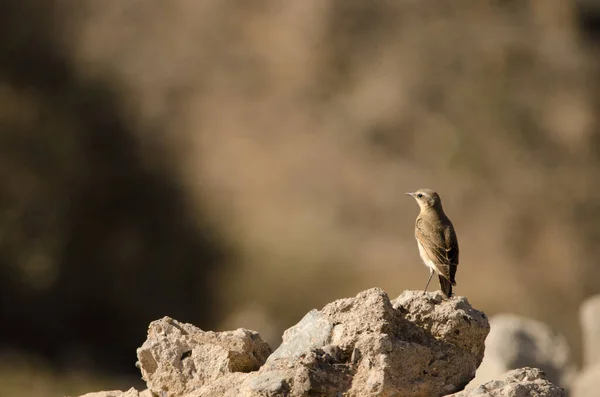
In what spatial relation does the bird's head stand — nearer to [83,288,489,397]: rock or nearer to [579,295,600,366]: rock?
[83,288,489,397]: rock

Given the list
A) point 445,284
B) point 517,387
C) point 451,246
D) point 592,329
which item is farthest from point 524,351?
point 517,387

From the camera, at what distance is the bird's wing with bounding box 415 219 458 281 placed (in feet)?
25.9

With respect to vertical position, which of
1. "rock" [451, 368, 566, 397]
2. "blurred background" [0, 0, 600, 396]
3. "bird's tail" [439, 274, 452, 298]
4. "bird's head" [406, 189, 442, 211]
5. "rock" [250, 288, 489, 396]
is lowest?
"rock" [451, 368, 566, 397]

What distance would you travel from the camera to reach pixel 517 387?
5.95 metres

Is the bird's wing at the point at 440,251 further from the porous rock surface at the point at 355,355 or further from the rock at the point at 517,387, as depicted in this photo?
the rock at the point at 517,387

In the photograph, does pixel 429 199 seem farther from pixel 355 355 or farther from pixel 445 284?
pixel 355 355

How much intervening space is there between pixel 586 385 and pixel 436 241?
4094 mm

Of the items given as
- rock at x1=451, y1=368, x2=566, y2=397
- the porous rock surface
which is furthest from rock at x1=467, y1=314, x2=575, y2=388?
rock at x1=451, y1=368, x2=566, y2=397

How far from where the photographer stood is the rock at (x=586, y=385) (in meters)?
11.4

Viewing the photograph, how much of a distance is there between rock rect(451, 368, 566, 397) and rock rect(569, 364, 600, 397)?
17.9ft

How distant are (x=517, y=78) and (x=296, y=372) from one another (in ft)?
58.8

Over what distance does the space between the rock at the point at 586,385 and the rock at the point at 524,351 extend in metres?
0.16

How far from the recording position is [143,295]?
22.3 metres

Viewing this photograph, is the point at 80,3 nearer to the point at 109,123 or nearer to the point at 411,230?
the point at 109,123
